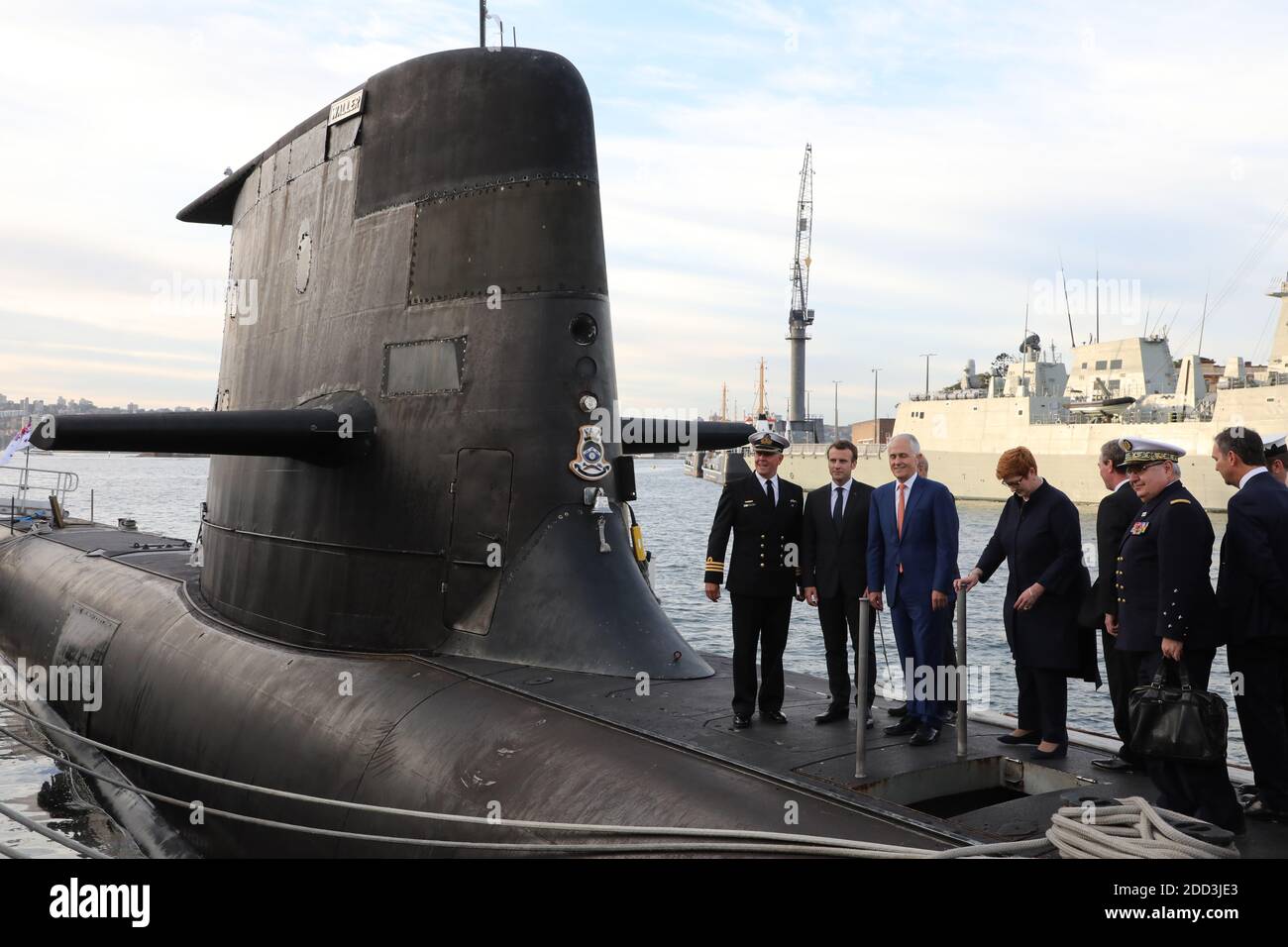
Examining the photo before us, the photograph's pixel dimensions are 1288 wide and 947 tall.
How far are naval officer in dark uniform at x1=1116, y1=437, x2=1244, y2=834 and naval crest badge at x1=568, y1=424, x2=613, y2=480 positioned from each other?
3483 mm

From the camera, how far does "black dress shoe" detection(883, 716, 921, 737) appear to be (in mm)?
6262

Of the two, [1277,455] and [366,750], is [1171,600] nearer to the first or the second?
[1277,455]

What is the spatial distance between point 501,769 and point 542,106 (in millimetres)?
4760

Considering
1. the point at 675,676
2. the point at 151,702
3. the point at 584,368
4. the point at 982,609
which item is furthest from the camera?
the point at 982,609

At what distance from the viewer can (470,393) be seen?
7781mm

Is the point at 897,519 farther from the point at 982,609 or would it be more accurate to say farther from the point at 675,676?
the point at 982,609

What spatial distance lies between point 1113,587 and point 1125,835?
259cm

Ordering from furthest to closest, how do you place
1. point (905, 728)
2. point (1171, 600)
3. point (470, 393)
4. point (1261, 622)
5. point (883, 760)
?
point (470, 393)
point (905, 728)
point (883, 760)
point (1261, 622)
point (1171, 600)

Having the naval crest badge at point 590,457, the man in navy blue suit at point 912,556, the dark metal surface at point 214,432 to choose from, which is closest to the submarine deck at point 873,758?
the man in navy blue suit at point 912,556

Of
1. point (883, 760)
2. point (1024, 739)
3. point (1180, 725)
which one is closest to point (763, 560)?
point (883, 760)

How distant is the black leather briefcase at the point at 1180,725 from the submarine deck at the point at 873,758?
0.48m

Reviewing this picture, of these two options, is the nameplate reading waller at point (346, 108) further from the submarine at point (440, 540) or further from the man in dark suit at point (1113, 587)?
the man in dark suit at point (1113, 587)
